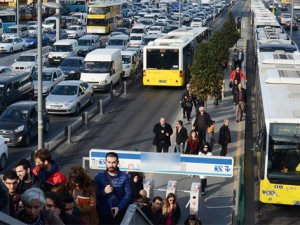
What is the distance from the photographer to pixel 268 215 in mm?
16047

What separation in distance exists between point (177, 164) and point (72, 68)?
23717 mm

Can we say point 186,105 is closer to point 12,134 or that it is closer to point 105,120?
point 105,120

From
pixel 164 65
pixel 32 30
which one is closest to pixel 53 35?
pixel 32 30

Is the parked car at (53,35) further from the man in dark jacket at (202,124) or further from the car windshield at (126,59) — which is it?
the man in dark jacket at (202,124)

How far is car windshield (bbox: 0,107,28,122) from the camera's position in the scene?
23406 millimetres

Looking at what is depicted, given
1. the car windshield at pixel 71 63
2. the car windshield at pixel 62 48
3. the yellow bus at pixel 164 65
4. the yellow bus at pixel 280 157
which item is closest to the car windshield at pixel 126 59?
the car windshield at pixel 71 63

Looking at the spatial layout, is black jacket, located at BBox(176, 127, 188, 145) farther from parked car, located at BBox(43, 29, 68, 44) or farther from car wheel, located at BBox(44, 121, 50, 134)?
parked car, located at BBox(43, 29, 68, 44)

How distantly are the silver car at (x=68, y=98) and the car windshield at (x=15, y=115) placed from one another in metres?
4.30

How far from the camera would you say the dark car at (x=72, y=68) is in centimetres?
3641

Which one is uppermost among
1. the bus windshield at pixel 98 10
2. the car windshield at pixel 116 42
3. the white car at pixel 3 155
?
the bus windshield at pixel 98 10

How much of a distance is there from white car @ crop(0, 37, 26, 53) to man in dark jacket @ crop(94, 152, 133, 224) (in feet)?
148

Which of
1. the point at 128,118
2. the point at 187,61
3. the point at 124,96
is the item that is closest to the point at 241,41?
the point at 187,61

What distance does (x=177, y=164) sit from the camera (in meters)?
15.2

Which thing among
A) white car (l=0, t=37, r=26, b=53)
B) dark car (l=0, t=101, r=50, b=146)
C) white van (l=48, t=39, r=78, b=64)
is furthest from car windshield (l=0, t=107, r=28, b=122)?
white car (l=0, t=37, r=26, b=53)
